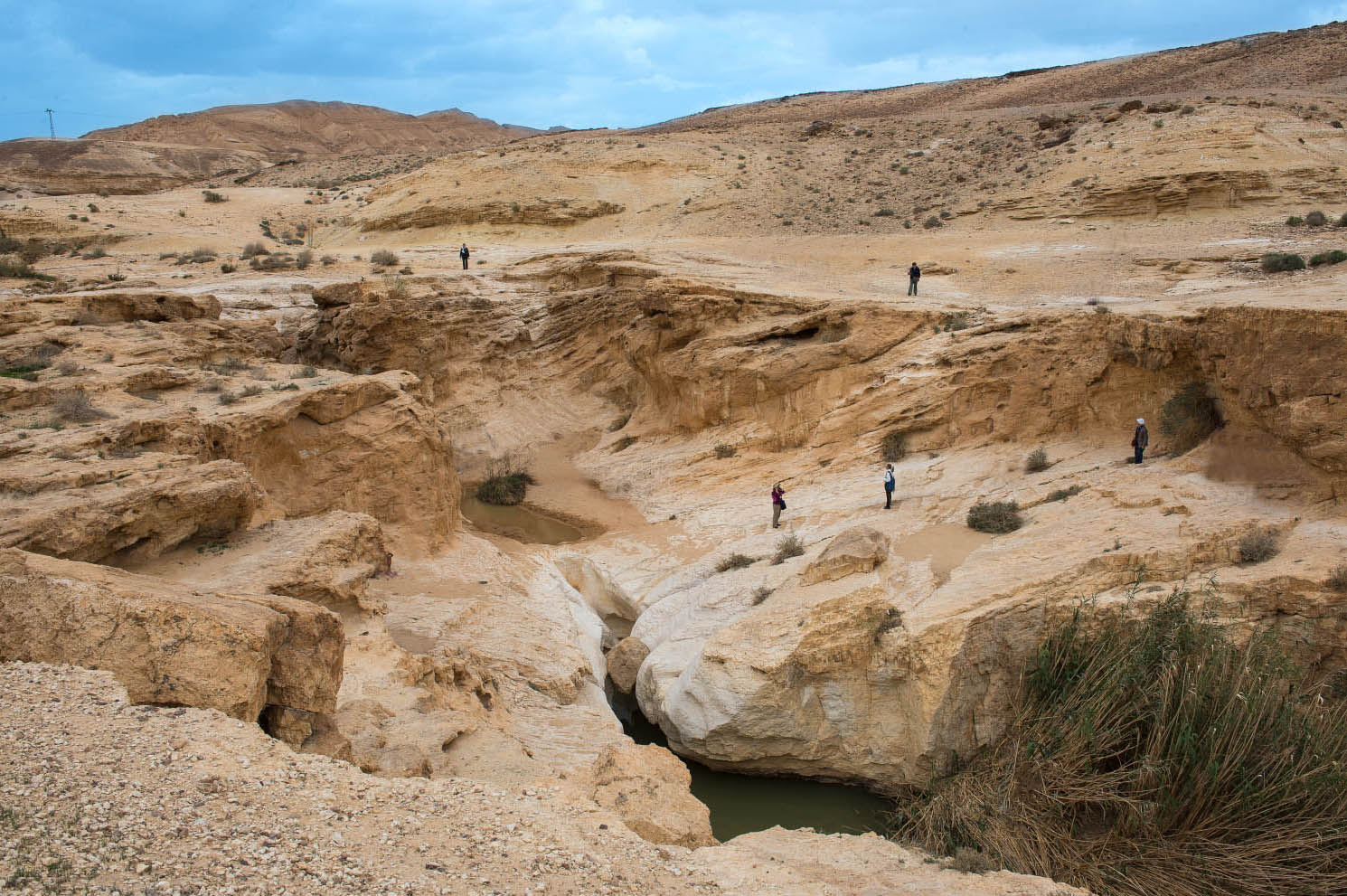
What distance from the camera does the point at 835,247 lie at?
2705 cm

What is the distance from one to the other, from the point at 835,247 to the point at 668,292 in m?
6.89

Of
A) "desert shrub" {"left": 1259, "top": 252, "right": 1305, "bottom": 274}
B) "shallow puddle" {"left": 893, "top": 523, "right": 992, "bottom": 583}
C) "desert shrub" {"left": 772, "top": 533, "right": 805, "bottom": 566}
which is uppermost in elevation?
"desert shrub" {"left": 1259, "top": 252, "right": 1305, "bottom": 274}

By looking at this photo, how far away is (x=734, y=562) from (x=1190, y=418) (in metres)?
7.94

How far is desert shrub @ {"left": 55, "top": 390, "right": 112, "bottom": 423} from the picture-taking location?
39.2 ft

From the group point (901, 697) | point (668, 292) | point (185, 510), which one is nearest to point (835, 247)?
point (668, 292)

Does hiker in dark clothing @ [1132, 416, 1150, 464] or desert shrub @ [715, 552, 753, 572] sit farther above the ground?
hiker in dark clothing @ [1132, 416, 1150, 464]

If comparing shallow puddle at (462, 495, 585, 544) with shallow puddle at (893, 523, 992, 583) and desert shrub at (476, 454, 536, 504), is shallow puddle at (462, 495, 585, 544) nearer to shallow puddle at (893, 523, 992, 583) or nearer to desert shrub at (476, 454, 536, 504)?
desert shrub at (476, 454, 536, 504)

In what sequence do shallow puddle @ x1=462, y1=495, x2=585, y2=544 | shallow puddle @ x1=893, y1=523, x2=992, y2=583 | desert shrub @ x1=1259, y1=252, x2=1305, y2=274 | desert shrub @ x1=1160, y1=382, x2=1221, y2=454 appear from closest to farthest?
1. shallow puddle @ x1=893, y1=523, x2=992, y2=583
2. desert shrub @ x1=1160, y1=382, x2=1221, y2=454
3. desert shrub @ x1=1259, y1=252, x2=1305, y2=274
4. shallow puddle @ x1=462, y1=495, x2=585, y2=544

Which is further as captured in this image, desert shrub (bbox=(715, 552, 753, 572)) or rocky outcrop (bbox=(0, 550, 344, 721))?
desert shrub (bbox=(715, 552, 753, 572))

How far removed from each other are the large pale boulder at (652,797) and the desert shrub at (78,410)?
28.8 ft

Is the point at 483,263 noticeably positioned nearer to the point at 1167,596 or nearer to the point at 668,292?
the point at 668,292

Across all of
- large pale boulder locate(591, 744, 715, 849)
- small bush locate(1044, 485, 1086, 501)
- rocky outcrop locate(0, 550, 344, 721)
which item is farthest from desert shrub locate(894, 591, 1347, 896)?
rocky outcrop locate(0, 550, 344, 721)

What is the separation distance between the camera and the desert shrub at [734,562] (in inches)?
593

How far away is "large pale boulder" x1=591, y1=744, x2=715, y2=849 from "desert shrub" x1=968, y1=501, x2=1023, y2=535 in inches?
268
